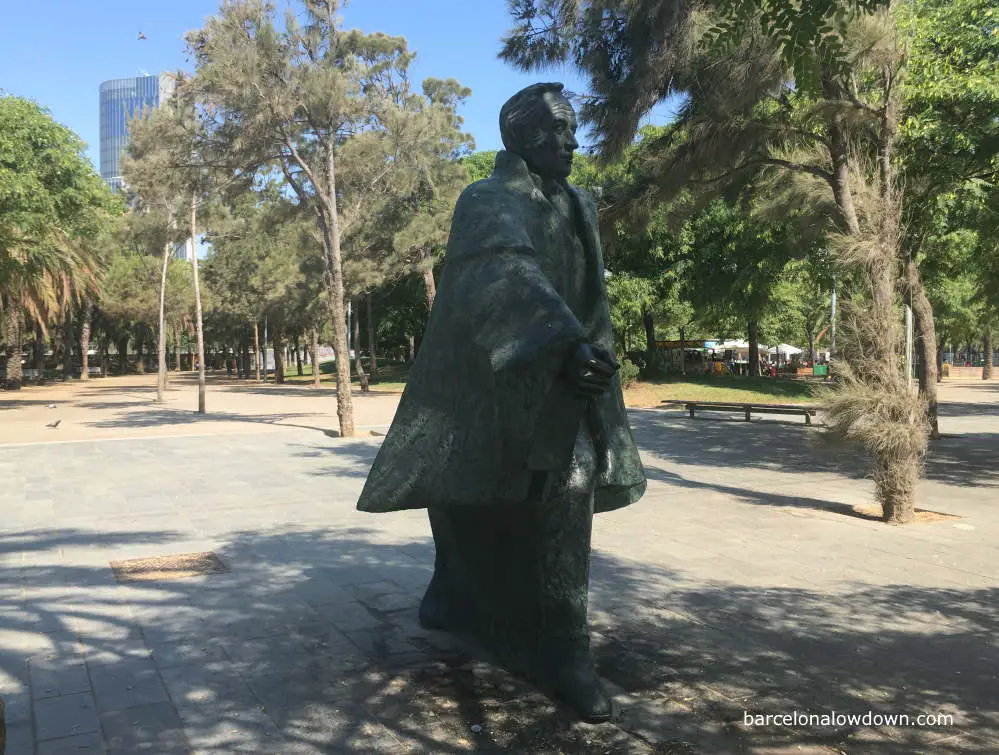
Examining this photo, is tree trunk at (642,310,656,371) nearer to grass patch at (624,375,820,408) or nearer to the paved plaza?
grass patch at (624,375,820,408)

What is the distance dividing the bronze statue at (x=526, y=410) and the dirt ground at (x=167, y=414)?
13.9 metres

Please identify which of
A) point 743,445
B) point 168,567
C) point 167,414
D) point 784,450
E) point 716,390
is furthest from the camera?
point 716,390

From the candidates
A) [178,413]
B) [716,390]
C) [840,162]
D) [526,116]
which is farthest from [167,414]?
[526,116]

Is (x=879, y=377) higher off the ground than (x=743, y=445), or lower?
higher

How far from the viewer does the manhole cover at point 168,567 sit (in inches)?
233

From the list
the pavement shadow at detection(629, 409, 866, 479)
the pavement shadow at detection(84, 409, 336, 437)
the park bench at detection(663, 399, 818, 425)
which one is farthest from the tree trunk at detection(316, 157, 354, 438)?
the park bench at detection(663, 399, 818, 425)

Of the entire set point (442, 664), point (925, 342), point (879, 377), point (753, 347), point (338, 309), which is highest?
point (338, 309)

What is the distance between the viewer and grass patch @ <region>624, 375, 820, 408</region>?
2739 centimetres

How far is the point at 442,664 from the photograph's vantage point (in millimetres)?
4105

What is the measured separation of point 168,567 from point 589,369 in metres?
4.45

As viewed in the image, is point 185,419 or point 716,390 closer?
point 185,419

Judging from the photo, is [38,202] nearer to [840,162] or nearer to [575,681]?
[840,162]

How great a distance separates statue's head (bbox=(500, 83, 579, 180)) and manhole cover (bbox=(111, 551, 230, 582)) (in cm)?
386

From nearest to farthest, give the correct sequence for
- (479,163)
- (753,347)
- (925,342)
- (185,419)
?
(925,342), (185,419), (753,347), (479,163)
